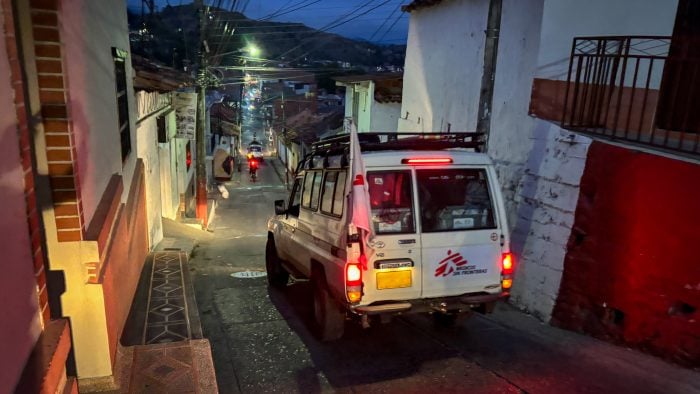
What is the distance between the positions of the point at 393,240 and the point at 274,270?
3997 mm

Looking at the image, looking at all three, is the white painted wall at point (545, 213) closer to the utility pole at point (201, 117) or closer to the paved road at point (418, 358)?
the paved road at point (418, 358)

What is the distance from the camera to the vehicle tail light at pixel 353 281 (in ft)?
15.9

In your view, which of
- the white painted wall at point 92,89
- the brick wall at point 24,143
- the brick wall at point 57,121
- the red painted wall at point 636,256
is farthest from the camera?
the red painted wall at point 636,256

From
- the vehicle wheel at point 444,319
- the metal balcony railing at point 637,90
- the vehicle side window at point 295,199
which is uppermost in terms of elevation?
the metal balcony railing at point 637,90

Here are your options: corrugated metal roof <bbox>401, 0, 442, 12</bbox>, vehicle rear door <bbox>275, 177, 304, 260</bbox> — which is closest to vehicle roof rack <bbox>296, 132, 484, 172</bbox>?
vehicle rear door <bbox>275, 177, 304, 260</bbox>

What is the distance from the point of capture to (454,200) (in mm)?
5281

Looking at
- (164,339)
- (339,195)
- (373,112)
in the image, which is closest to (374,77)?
(373,112)

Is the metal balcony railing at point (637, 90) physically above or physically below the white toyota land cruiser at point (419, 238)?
above

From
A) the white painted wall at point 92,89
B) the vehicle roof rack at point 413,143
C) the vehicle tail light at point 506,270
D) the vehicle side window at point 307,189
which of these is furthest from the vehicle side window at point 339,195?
the white painted wall at point 92,89

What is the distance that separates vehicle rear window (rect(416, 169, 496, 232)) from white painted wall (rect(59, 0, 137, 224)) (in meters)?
3.21

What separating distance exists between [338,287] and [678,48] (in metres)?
5.22

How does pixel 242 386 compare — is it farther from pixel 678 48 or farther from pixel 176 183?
pixel 176 183

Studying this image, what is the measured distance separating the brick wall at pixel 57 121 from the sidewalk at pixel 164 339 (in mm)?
1539

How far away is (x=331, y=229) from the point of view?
551 cm
